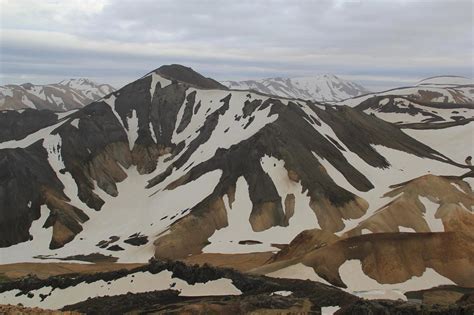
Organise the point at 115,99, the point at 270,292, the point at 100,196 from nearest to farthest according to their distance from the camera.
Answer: the point at 270,292
the point at 100,196
the point at 115,99

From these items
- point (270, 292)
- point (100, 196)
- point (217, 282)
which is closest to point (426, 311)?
point (270, 292)

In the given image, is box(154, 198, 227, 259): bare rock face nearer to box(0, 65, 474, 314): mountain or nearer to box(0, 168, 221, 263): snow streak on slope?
box(0, 65, 474, 314): mountain

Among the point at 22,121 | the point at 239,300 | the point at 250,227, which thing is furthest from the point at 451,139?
the point at 239,300

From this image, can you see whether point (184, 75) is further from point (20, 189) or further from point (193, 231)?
point (193, 231)

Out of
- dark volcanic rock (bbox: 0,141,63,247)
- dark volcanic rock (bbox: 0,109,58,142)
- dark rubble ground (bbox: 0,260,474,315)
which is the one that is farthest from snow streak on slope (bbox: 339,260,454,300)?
dark volcanic rock (bbox: 0,109,58,142)

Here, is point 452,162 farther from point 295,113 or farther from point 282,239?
point 282,239

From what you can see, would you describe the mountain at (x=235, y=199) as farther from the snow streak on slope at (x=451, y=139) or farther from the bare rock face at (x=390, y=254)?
the snow streak on slope at (x=451, y=139)
